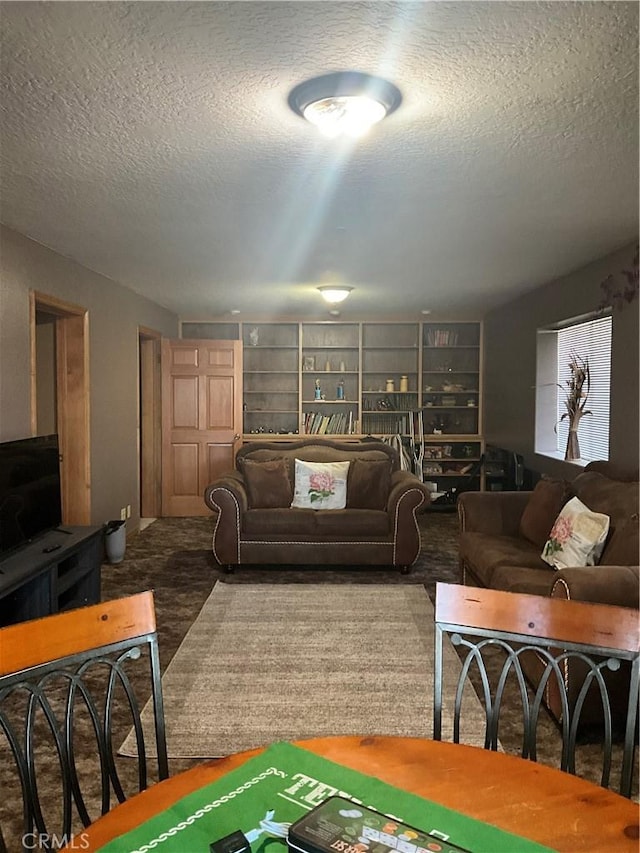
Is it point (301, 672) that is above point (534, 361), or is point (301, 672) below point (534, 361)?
below

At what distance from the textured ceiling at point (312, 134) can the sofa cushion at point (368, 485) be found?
188 cm

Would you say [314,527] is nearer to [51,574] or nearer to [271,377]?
[51,574]

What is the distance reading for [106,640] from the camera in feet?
5.10

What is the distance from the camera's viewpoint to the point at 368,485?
19.0 feet

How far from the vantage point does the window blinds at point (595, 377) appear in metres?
4.77

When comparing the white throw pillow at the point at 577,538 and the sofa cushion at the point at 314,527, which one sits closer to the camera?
the white throw pillow at the point at 577,538

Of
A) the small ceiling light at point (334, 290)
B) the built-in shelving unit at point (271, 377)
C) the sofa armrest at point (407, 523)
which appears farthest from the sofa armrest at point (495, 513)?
the built-in shelving unit at point (271, 377)

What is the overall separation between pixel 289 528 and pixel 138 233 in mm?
2514

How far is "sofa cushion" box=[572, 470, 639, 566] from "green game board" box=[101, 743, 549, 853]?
91.0 inches

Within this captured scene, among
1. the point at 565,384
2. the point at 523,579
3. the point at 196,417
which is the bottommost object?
the point at 523,579

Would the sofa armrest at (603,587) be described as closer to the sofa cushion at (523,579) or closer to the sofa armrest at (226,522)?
the sofa cushion at (523,579)

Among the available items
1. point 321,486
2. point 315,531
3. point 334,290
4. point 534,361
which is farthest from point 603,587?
point 334,290

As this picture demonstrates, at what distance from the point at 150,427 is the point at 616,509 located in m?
5.36

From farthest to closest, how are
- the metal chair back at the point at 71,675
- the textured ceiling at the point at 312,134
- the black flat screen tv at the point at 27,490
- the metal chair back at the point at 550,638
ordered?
the black flat screen tv at the point at 27,490, the textured ceiling at the point at 312,134, the metal chair back at the point at 550,638, the metal chair back at the point at 71,675
